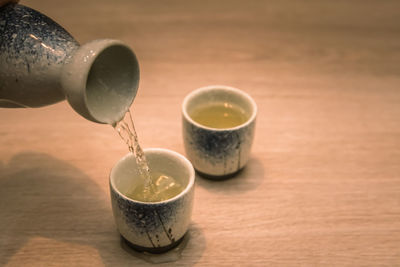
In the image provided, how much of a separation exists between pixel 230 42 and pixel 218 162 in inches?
24.2

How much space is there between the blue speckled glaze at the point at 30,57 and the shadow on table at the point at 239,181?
407 mm

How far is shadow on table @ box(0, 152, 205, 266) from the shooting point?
3.35 ft

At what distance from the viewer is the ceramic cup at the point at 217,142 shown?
3.59ft

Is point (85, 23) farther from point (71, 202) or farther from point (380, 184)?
point (380, 184)

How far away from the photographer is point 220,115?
1203 mm

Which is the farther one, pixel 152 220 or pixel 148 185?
pixel 148 185

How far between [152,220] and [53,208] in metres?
0.27

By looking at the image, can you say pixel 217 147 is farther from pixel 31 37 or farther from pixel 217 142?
pixel 31 37

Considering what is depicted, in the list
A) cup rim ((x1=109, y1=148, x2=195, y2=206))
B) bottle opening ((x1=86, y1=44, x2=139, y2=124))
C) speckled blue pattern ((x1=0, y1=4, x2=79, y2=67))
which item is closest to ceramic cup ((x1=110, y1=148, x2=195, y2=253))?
cup rim ((x1=109, y1=148, x2=195, y2=206))

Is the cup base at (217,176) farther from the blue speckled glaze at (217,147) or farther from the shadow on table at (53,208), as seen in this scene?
the shadow on table at (53,208)

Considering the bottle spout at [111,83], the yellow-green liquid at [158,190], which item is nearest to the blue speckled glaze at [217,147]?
the yellow-green liquid at [158,190]

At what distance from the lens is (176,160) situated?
103cm

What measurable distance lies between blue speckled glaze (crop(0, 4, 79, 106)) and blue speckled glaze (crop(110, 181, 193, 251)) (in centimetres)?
21

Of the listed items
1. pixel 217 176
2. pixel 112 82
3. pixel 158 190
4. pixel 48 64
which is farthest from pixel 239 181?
pixel 48 64
